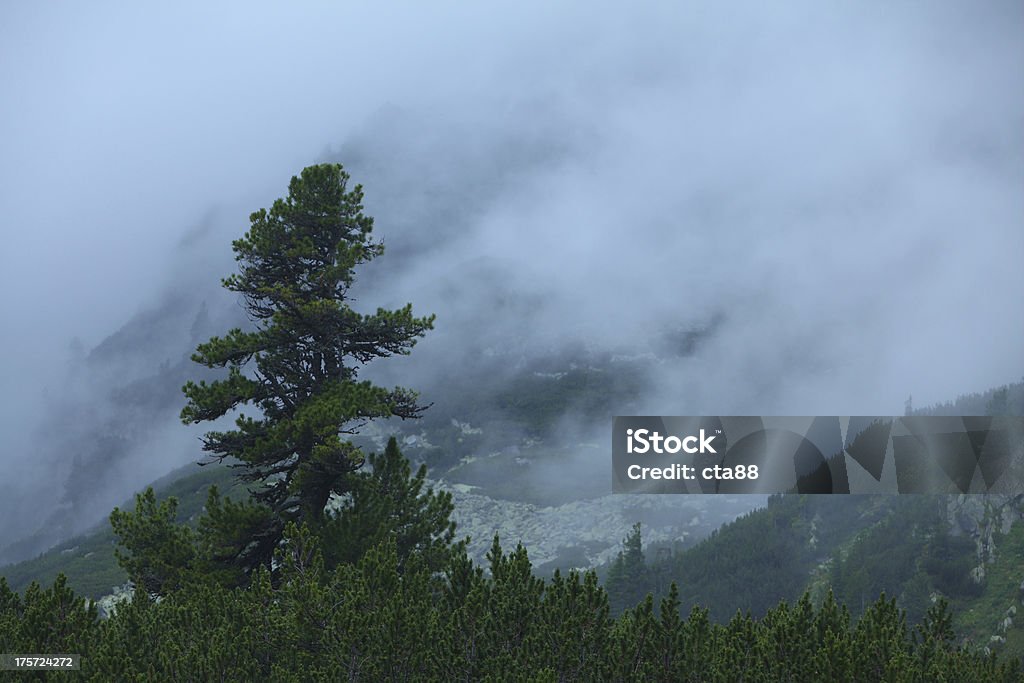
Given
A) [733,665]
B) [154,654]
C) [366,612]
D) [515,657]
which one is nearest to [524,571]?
[515,657]

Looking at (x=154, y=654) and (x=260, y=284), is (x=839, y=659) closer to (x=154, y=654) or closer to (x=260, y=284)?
(x=154, y=654)

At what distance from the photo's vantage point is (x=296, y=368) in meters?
27.2

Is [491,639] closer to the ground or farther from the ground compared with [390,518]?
closer to the ground

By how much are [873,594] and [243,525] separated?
18575 centimetres

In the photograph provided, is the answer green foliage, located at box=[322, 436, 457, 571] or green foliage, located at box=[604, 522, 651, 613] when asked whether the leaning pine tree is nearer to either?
green foliage, located at box=[322, 436, 457, 571]

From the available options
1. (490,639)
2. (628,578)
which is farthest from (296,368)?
(628,578)

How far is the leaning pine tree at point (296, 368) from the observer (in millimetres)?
25031

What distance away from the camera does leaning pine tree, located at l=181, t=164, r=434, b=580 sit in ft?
82.1

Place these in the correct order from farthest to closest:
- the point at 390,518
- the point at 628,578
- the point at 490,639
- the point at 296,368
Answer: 1. the point at 628,578
2. the point at 296,368
3. the point at 390,518
4. the point at 490,639

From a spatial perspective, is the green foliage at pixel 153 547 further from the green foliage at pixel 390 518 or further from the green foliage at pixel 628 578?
the green foliage at pixel 628 578

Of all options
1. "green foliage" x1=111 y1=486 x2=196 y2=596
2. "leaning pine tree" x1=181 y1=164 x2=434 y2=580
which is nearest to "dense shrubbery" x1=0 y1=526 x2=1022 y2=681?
"green foliage" x1=111 y1=486 x2=196 y2=596

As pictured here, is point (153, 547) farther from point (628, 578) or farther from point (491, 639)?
point (628, 578)

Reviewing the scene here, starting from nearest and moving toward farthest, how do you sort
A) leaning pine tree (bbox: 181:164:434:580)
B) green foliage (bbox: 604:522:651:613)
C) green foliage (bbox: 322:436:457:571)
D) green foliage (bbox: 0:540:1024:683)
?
green foliage (bbox: 0:540:1024:683), green foliage (bbox: 322:436:457:571), leaning pine tree (bbox: 181:164:434:580), green foliage (bbox: 604:522:651:613)

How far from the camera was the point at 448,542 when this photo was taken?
86.3 ft
